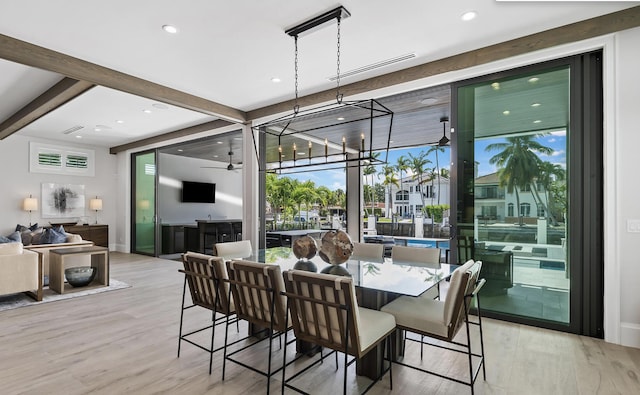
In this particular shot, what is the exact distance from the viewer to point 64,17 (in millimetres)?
2859

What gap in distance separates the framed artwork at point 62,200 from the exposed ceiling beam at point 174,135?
137 centimetres

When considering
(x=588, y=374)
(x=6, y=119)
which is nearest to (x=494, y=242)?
(x=588, y=374)

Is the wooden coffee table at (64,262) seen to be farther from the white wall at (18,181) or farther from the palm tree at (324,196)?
the palm tree at (324,196)

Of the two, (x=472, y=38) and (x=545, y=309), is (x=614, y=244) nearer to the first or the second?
(x=545, y=309)

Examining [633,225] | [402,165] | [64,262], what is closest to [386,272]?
[633,225]

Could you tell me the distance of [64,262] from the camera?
4.94 m

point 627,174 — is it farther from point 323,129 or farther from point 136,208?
point 136,208

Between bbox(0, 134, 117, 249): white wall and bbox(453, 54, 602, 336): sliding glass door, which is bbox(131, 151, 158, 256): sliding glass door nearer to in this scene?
bbox(0, 134, 117, 249): white wall

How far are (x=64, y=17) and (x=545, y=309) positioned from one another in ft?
16.8

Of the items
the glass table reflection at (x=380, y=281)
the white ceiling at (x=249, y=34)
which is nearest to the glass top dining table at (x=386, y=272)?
the glass table reflection at (x=380, y=281)

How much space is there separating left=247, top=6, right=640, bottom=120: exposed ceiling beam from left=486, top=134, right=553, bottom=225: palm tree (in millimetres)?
859

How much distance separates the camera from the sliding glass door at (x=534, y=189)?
3150mm

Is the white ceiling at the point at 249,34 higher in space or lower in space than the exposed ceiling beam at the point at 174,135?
higher

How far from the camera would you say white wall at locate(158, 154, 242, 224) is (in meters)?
9.01
